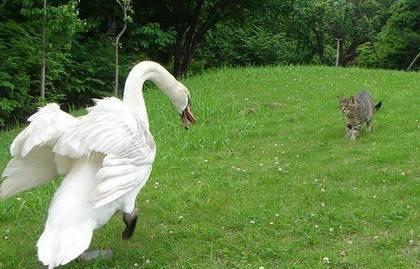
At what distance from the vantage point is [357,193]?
23.0 feet

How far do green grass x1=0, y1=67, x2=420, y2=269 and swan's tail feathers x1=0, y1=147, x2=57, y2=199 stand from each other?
2.36ft

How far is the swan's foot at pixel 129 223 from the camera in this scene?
5535 mm

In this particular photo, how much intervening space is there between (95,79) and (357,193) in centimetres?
1292

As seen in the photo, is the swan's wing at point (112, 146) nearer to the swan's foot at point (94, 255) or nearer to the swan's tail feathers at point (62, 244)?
the swan's tail feathers at point (62, 244)

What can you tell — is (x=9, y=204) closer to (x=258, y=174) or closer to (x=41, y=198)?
(x=41, y=198)

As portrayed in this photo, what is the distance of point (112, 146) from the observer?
15.5ft

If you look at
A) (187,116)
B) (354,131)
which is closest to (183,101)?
(187,116)

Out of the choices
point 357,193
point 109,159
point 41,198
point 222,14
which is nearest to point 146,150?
point 109,159

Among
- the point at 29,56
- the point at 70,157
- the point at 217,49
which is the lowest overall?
the point at 217,49

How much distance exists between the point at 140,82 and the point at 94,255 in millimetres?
1648

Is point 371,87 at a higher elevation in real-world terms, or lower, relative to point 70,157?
lower

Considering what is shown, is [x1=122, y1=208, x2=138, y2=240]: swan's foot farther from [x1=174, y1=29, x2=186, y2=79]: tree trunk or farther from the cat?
[x1=174, y1=29, x2=186, y2=79]: tree trunk

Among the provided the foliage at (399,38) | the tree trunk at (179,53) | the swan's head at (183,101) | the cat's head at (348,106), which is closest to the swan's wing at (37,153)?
the swan's head at (183,101)

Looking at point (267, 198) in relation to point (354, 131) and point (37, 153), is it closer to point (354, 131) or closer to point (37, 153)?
point (37, 153)
